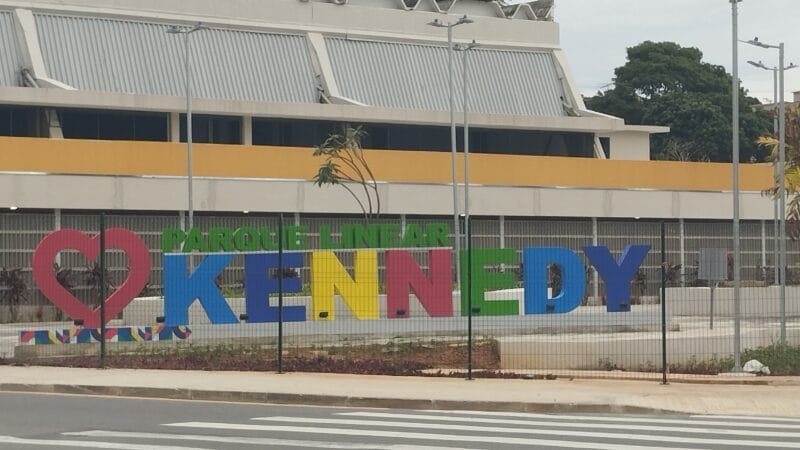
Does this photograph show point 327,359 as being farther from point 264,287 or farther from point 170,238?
point 170,238

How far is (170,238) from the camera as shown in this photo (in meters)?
42.6

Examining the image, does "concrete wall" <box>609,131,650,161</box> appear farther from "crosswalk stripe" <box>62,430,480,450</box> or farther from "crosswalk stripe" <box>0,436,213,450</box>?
"crosswalk stripe" <box>0,436,213,450</box>

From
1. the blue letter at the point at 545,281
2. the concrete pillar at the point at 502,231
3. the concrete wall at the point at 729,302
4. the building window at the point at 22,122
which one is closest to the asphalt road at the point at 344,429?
the blue letter at the point at 545,281

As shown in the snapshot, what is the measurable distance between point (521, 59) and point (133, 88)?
71.7 feet

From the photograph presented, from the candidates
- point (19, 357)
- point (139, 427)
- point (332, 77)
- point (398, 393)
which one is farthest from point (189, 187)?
point (139, 427)

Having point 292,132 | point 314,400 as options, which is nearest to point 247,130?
point 292,132

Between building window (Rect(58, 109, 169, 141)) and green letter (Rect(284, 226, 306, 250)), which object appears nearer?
green letter (Rect(284, 226, 306, 250))

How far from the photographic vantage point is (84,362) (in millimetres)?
29906

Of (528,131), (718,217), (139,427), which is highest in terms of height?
(528,131)

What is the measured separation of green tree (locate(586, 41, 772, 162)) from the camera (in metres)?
114

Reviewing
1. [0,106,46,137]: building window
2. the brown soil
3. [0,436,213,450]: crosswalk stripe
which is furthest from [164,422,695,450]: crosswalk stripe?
[0,106,46,137]: building window

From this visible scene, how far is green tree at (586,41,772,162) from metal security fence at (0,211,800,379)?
68104 millimetres

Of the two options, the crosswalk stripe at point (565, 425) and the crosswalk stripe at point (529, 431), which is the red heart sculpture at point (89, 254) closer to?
the crosswalk stripe at point (565, 425)

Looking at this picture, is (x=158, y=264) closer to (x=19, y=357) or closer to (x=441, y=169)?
(x=441, y=169)
